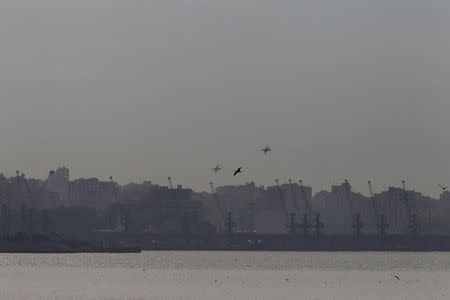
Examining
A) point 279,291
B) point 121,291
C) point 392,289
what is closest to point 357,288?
point 392,289

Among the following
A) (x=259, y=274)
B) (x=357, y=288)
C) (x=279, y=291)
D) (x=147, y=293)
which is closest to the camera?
(x=147, y=293)

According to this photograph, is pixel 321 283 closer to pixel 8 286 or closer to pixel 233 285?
pixel 233 285

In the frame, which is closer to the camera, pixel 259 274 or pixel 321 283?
pixel 321 283

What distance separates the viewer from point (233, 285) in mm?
132875

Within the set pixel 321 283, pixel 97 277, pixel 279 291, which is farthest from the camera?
pixel 97 277

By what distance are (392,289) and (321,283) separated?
12445 mm

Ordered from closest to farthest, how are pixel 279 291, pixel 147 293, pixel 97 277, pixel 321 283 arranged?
pixel 147 293 → pixel 279 291 → pixel 321 283 → pixel 97 277

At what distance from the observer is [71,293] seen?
375 feet

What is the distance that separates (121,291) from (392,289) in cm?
2578

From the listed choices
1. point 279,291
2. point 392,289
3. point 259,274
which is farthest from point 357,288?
point 259,274

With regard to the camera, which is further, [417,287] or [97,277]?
[97,277]

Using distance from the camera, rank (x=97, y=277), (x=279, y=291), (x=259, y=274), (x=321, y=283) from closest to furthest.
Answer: (x=279, y=291)
(x=321, y=283)
(x=97, y=277)
(x=259, y=274)

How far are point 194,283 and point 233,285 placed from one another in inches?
265

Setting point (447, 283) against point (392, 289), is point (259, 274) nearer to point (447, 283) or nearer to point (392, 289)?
point (447, 283)
